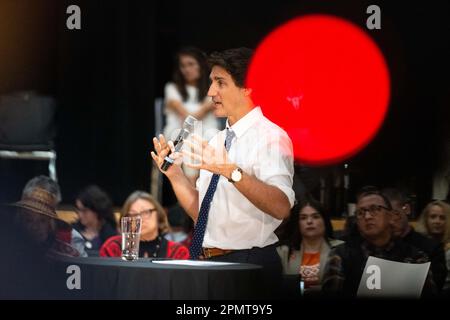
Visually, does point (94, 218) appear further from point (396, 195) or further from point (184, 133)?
point (184, 133)

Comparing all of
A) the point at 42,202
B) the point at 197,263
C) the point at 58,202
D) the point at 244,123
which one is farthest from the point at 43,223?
the point at 197,263

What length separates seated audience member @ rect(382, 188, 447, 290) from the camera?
4586mm

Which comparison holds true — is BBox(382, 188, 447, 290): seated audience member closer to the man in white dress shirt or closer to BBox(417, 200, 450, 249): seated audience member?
BBox(417, 200, 450, 249): seated audience member

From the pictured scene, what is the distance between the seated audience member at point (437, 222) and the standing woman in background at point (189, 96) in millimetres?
1456

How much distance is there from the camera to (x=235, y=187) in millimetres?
3457

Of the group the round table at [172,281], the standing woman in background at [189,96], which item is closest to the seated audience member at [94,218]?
the standing woman in background at [189,96]

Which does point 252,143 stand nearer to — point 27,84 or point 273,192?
point 273,192

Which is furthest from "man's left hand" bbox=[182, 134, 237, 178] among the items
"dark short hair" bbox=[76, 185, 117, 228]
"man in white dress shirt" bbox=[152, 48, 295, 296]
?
"dark short hair" bbox=[76, 185, 117, 228]

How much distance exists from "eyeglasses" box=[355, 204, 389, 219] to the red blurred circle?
32 cm

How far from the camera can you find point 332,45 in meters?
5.06

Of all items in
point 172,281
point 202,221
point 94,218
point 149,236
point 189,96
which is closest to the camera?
point 172,281

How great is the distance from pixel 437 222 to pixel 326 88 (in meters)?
0.97

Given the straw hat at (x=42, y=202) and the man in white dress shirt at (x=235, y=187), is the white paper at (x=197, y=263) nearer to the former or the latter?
the man in white dress shirt at (x=235, y=187)

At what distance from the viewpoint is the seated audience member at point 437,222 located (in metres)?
4.69
